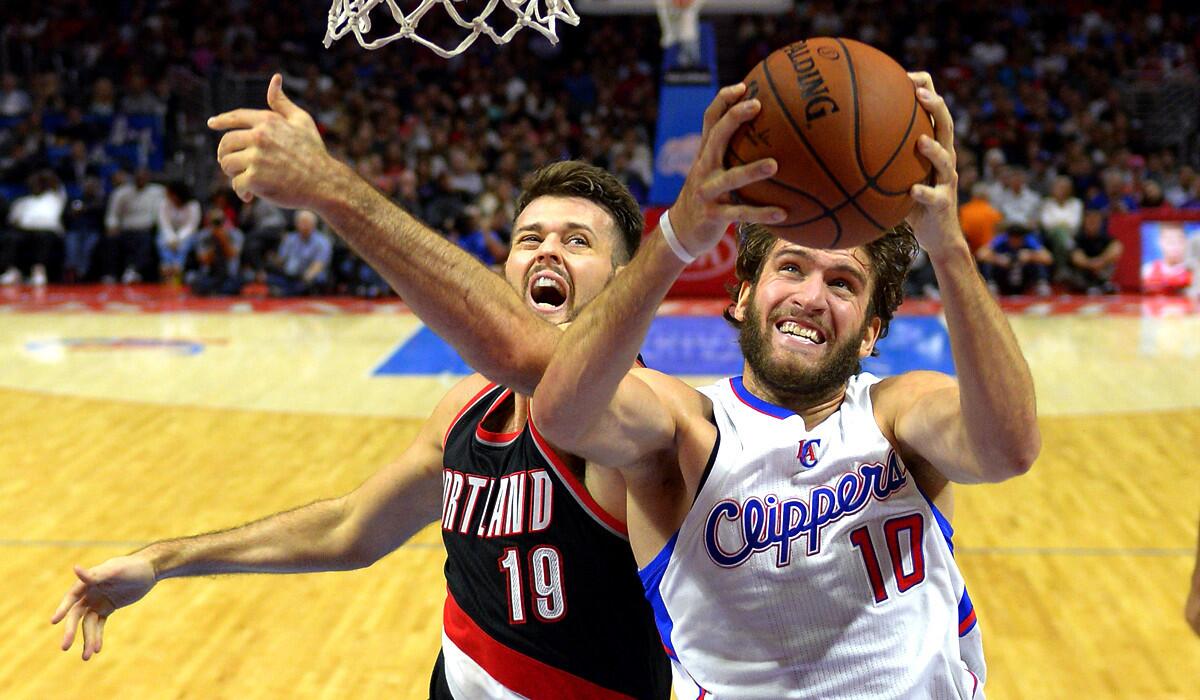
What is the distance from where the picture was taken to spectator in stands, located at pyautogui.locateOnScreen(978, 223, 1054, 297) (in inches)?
607

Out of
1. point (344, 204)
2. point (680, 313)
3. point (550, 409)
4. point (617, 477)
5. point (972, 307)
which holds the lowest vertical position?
point (680, 313)

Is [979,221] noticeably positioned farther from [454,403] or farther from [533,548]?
[533,548]

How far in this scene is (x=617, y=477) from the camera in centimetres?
277

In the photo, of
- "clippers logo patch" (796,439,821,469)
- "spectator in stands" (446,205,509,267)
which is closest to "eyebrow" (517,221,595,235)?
"clippers logo patch" (796,439,821,469)

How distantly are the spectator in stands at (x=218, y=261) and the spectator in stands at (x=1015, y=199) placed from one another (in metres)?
9.22

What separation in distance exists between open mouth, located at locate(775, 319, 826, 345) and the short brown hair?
522 millimetres

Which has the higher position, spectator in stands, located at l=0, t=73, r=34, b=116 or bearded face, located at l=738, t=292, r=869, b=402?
bearded face, located at l=738, t=292, r=869, b=402

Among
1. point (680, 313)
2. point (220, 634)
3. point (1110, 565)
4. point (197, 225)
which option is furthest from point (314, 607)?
point (197, 225)

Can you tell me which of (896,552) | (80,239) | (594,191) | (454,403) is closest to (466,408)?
(454,403)

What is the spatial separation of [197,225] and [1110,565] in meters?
13.2

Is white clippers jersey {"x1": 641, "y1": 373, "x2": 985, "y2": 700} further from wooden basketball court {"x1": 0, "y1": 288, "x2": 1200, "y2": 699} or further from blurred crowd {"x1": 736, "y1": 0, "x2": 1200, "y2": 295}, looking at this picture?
blurred crowd {"x1": 736, "y1": 0, "x2": 1200, "y2": 295}

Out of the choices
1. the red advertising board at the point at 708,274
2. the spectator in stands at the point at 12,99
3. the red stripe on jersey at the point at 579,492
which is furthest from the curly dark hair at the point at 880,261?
the spectator in stands at the point at 12,99

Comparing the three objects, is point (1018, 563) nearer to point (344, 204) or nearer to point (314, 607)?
point (314, 607)

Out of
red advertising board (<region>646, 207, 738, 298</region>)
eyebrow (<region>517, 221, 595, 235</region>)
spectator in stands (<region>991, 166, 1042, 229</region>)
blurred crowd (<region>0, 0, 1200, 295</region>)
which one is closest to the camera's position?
eyebrow (<region>517, 221, 595, 235</region>)
